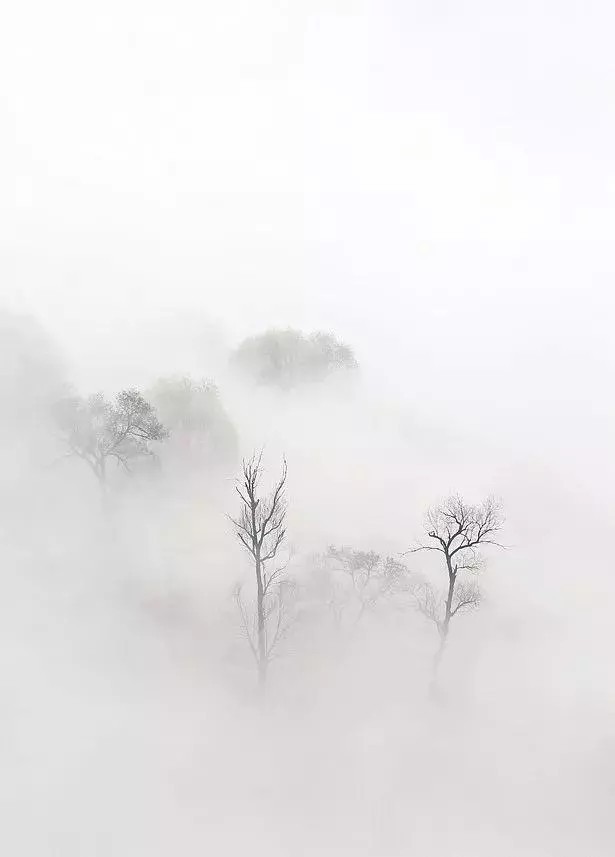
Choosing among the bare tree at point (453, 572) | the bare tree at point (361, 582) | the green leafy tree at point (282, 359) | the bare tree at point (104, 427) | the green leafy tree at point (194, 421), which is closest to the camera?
the bare tree at point (453, 572)

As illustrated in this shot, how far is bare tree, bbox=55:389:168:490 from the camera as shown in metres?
33.7

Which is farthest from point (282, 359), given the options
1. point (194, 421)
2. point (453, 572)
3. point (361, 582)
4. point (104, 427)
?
point (453, 572)

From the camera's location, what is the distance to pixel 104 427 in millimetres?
34094

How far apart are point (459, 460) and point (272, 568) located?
3278cm

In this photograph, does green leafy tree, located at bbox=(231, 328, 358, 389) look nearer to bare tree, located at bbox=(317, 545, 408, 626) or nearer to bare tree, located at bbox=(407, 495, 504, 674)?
bare tree, located at bbox=(407, 495, 504, 674)

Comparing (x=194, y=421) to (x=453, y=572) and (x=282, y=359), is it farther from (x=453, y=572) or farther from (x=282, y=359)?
(x=453, y=572)

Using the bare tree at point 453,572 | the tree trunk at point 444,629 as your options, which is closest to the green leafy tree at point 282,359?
the bare tree at point 453,572

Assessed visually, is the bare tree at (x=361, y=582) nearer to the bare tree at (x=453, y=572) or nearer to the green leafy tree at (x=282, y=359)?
the bare tree at (x=453, y=572)

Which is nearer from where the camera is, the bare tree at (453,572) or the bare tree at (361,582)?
the bare tree at (453,572)

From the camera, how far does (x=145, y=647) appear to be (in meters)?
29.7

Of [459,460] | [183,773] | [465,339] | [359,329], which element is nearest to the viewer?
[183,773]

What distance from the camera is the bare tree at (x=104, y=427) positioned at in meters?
33.7

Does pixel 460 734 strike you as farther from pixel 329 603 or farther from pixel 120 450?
pixel 120 450

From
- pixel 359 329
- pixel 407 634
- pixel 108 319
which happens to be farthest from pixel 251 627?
pixel 359 329
